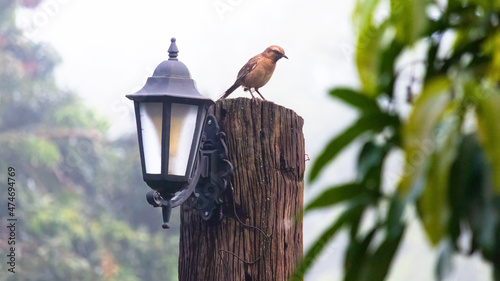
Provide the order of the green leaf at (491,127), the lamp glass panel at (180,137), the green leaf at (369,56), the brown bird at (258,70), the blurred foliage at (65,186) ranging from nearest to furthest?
the green leaf at (491,127)
the green leaf at (369,56)
the lamp glass panel at (180,137)
the brown bird at (258,70)
the blurred foliage at (65,186)

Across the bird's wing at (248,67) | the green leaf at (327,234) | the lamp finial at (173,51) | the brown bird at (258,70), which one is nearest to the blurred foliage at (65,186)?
the brown bird at (258,70)

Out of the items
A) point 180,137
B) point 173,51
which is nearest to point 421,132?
point 180,137

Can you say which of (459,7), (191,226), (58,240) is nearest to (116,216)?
(58,240)

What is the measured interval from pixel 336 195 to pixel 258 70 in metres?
3.33

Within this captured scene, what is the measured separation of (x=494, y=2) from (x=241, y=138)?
2335 mm

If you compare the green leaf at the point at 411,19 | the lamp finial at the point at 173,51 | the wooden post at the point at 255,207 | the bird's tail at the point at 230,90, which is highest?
the lamp finial at the point at 173,51

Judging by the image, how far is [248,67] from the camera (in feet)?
14.0

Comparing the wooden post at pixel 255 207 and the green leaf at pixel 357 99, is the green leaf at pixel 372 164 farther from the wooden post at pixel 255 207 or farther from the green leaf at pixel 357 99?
the wooden post at pixel 255 207

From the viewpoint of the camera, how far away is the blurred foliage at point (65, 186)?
1496cm

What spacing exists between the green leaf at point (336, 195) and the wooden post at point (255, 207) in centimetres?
214

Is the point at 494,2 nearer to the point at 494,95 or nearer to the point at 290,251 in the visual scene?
the point at 494,95

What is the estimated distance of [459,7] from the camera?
97 cm

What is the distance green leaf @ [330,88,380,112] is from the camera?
0.97 metres

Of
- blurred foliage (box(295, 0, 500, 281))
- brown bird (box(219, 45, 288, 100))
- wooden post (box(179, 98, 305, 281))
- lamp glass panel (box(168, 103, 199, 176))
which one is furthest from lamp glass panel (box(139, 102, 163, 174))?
blurred foliage (box(295, 0, 500, 281))
